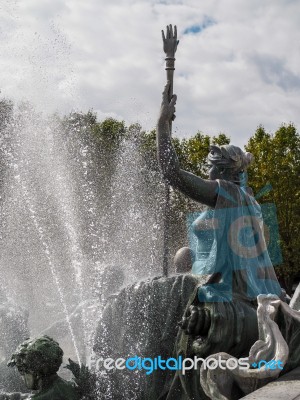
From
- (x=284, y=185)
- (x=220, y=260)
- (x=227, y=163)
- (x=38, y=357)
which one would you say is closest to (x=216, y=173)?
(x=227, y=163)

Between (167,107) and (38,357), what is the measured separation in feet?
6.98

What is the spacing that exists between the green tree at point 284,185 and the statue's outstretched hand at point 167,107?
19958mm

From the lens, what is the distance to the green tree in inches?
989

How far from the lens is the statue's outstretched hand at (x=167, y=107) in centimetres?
518

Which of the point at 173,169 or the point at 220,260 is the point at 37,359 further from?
the point at 173,169

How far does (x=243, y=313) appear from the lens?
4.99m

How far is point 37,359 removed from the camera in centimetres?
500

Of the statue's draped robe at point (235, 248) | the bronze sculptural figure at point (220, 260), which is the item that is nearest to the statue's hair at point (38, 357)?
the bronze sculptural figure at point (220, 260)

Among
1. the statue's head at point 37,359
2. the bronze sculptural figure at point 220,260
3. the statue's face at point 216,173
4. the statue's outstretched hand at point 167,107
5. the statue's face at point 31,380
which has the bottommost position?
the statue's face at point 31,380

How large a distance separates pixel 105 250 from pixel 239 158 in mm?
6468

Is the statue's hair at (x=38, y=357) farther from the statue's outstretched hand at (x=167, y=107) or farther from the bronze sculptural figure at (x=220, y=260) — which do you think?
the statue's outstretched hand at (x=167, y=107)

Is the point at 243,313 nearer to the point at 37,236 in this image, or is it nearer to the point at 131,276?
the point at 131,276

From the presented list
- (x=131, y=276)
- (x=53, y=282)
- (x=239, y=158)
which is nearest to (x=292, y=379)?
(x=239, y=158)

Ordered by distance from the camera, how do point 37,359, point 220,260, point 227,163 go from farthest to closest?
point 227,163, point 220,260, point 37,359
